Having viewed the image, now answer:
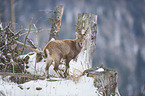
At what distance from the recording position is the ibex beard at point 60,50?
3.62 metres

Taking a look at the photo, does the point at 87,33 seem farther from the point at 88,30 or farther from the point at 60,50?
the point at 60,50

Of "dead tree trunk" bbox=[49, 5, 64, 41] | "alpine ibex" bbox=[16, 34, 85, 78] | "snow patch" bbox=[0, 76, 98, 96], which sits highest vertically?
"dead tree trunk" bbox=[49, 5, 64, 41]

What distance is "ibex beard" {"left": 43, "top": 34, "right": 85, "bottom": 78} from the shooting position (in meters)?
3.62

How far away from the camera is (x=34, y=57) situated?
5312 millimetres

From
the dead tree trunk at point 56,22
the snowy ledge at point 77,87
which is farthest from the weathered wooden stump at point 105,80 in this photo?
the dead tree trunk at point 56,22

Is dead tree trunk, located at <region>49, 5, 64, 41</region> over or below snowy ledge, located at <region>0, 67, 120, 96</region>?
over

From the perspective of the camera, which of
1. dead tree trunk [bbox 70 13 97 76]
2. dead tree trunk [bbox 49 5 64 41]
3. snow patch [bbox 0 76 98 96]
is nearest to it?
snow patch [bbox 0 76 98 96]

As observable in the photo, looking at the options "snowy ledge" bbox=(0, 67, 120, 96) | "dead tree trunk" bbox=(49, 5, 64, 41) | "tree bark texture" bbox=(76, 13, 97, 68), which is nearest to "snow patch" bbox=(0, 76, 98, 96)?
"snowy ledge" bbox=(0, 67, 120, 96)

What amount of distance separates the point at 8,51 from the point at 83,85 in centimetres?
286

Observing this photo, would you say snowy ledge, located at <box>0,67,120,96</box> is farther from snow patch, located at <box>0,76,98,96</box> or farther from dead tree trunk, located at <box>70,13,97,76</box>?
dead tree trunk, located at <box>70,13,97,76</box>

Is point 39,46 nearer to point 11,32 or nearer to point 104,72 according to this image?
point 11,32

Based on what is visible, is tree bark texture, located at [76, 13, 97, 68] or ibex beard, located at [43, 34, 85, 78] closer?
ibex beard, located at [43, 34, 85, 78]

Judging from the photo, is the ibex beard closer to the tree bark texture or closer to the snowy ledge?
the snowy ledge

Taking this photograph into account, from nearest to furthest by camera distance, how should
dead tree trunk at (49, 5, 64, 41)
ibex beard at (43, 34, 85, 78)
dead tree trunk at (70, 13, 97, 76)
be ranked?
ibex beard at (43, 34, 85, 78) < dead tree trunk at (70, 13, 97, 76) < dead tree trunk at (49, 5, 64, 41)
